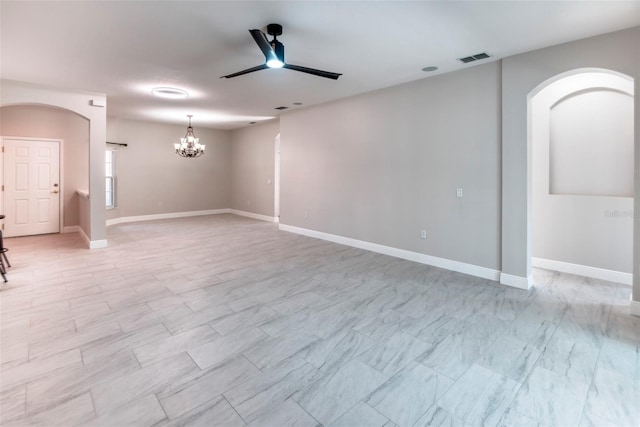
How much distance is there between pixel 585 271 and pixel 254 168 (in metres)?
8.05

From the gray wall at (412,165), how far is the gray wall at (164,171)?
14.1 feet

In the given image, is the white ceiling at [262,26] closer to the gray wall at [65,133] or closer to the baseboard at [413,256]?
the gray wall at [65,133]

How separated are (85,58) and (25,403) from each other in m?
3.88

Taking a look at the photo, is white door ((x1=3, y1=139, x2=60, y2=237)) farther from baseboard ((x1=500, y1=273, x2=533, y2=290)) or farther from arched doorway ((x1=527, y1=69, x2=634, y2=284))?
arched doorway ((x1=527, y1=69, x2=634, y2=284))

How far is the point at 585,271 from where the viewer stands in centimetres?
436

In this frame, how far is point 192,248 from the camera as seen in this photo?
590 cm

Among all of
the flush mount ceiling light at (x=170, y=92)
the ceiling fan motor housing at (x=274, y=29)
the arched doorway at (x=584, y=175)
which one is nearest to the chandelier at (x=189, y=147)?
the flush mount ceiling light at (x=170, y=92)

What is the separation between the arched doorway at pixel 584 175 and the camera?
4051mm

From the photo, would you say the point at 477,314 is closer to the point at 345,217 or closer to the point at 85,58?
the point at 345,217

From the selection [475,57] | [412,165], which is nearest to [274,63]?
[475,57]

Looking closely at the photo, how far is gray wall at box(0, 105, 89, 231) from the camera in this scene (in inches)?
260

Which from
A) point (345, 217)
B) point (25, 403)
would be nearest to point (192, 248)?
point (345, 217)

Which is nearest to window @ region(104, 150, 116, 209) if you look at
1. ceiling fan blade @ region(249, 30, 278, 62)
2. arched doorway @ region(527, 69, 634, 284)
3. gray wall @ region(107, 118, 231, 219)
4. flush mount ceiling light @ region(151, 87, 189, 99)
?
gray wall @ region(107, 118, 231, 219)

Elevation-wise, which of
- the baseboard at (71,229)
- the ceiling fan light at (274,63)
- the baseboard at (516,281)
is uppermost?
the ceiling fan light at (274,63)
